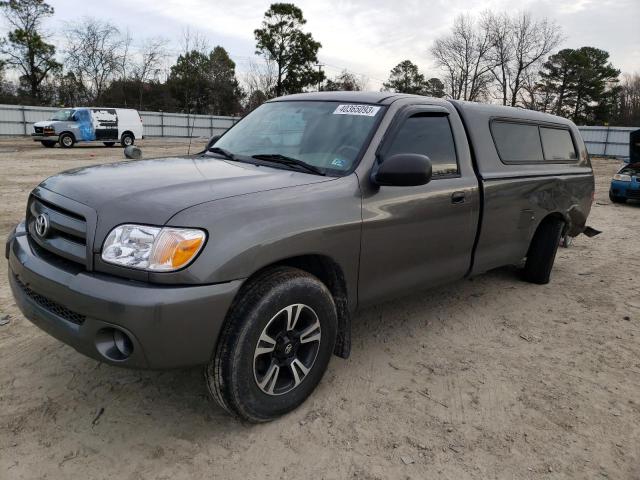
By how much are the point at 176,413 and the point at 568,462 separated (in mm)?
2039

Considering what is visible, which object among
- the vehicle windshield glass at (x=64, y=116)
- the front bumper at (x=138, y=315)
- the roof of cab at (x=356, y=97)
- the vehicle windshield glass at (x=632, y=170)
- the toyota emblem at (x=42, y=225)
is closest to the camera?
the front bumper at (x=138, y=315)

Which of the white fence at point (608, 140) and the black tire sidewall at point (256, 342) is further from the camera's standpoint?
the white fence at point (608, 140)

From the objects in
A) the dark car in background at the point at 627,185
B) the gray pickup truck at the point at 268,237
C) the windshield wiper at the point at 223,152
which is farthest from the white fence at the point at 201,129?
the gray pickup truck at the point at 268,237

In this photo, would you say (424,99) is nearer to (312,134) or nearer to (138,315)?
(312,134)

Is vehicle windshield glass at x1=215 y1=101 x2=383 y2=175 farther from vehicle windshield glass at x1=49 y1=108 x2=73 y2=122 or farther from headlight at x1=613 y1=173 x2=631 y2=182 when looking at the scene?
vehicle windshield glass at x1=49 y1=108 x2=73 y2=122

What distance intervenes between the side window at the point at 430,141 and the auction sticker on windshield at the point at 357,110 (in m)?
0.22

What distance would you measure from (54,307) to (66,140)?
21985 millimetres

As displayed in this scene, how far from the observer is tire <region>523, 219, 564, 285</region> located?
487 cm

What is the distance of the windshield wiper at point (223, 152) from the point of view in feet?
11.1

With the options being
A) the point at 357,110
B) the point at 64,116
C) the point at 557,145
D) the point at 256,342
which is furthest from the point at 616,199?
the point at 64,116

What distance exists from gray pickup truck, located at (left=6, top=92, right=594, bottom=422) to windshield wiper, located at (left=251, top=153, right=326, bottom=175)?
0.04 ft

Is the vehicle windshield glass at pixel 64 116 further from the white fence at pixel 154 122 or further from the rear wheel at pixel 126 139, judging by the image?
the white fence at pixel 154 122

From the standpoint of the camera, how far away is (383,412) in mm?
2783

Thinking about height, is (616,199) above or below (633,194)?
below
